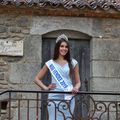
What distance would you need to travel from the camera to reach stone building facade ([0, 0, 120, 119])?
955 centimetres

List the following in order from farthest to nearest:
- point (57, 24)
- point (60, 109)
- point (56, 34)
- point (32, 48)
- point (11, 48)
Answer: point (56, 34), point (57, 24), point (32, 48), point (11, 48), point (60, 109)

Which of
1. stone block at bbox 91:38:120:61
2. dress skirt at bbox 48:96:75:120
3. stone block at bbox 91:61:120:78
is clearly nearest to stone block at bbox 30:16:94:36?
stone block at bbox 91:38:120:61

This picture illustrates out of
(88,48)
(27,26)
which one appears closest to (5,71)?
(27,26)

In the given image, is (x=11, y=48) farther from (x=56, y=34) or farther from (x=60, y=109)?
(x=60, y=109)

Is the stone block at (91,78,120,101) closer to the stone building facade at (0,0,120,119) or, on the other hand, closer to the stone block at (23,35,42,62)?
the stone building facade at (0,0,120,119)

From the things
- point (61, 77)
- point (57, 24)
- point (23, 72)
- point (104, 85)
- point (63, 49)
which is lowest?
point (104, 85)

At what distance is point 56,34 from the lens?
32.5ft

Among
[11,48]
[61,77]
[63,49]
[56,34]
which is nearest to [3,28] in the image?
[11,48]

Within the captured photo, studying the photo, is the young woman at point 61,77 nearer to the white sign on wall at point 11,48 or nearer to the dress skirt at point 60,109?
the dress skirt at point 60,109

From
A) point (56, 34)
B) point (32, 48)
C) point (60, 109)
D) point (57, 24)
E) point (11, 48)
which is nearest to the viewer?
point (60, 109)

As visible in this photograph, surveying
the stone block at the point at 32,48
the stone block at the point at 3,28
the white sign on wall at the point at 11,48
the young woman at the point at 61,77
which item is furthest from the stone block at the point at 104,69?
the young woman at the point at 61,77

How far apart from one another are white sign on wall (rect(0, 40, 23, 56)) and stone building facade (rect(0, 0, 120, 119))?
4 centimetres

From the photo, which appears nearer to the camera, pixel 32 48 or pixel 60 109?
pixel 60 109

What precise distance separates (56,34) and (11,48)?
93cm
